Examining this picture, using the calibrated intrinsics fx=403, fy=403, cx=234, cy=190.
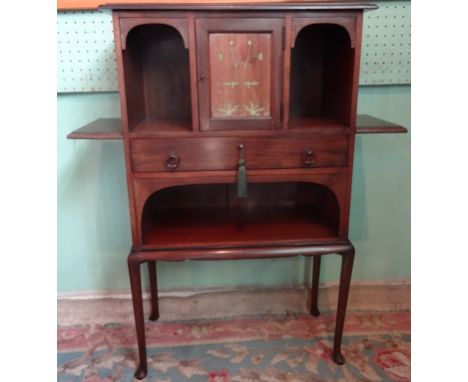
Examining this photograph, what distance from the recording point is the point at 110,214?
1.66 m

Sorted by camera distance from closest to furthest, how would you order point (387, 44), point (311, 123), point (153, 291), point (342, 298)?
point (311, 123), point (342, 298), point (387, 44), point (153, 291)

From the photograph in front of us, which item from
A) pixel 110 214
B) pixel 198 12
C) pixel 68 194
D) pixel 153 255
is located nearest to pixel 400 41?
pixel 198 12

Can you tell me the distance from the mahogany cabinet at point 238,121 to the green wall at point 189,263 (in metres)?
0.21

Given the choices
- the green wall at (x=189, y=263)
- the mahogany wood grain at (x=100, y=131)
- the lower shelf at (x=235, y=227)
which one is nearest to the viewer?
the mahogany wood grain at (x=100, y=131)

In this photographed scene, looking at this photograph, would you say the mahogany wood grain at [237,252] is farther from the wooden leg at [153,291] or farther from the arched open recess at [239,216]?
the wooden leg at [153,291]

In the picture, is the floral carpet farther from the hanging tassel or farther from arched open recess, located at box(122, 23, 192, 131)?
arched open recess, located at box(122, 23, 192, 131)

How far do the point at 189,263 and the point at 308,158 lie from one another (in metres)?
0.78

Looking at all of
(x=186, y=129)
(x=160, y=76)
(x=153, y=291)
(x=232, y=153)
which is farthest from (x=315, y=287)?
(x=160, y=76)

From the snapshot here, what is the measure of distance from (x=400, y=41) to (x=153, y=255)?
119cm

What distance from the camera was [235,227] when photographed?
139 centimetres

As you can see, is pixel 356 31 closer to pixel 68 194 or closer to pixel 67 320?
pixel 68 194

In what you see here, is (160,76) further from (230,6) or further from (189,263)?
(189,263)

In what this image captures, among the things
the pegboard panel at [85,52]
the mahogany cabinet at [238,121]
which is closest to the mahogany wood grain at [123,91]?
the mahogany cabinet at [238,121]

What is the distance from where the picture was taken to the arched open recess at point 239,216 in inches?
51.5
